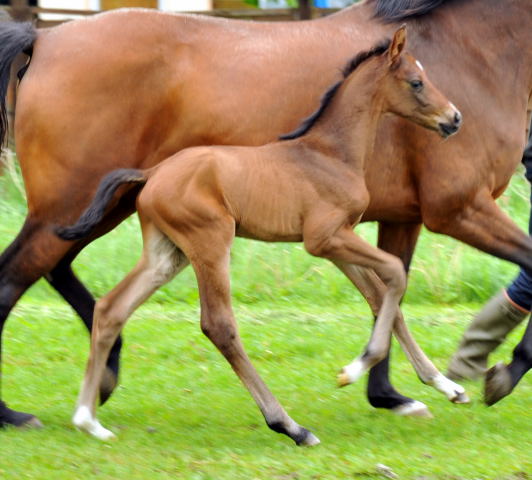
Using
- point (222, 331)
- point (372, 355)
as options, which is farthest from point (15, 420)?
point (372, 355)

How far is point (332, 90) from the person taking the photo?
5164mm

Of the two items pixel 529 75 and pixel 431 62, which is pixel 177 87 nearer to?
pixel 431 62

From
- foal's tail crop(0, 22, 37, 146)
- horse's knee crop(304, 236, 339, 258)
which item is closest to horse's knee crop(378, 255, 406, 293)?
horse's knee crop(304, 236, 339, 258)

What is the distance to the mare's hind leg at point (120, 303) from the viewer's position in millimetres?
5102

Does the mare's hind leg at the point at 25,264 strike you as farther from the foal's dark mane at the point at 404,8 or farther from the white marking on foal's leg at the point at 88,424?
the foal's dark mane at the point at 404,8

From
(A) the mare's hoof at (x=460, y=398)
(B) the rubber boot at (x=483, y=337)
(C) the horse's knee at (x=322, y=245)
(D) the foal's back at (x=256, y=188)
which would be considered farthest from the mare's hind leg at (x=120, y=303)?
(B) the rubber boot at (x=483, y=337)

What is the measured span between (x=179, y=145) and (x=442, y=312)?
131 inches

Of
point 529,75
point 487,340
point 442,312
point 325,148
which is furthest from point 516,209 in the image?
point 325,148

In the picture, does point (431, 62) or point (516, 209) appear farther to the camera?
point (516, 209)

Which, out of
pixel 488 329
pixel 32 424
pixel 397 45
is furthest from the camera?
pixel 488 329

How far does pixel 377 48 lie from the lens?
203 inches

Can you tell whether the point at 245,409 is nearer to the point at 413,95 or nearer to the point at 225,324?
the point at 225,324

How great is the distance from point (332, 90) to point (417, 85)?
39 cm

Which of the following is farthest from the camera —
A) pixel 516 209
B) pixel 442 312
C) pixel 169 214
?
pixel 516 209
